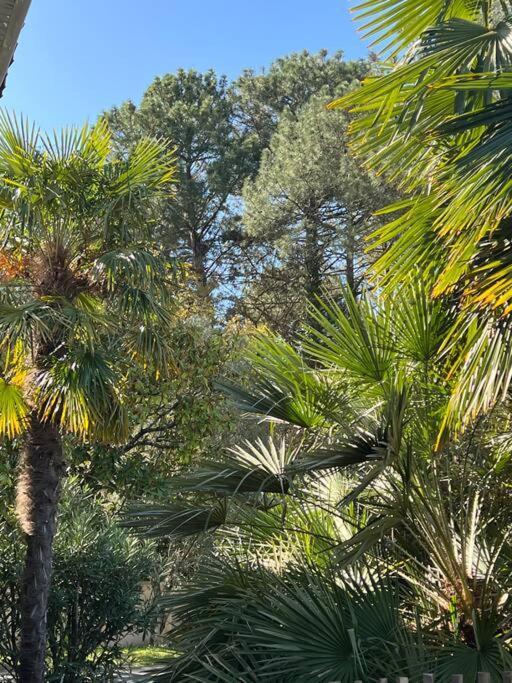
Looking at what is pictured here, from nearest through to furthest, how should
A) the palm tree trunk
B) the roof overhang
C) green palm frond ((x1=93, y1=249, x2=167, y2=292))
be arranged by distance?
the roof overhang < the palm tree trunk < green palm frond ((x1=93, y1=249, x2=167, y2=292))

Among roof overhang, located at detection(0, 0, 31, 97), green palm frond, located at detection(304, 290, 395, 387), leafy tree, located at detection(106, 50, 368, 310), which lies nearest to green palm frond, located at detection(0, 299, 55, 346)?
green palm frond, located at detection(304, 290, 395, 387)

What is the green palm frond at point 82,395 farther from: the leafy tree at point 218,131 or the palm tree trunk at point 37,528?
the leafy tree at point 218,131

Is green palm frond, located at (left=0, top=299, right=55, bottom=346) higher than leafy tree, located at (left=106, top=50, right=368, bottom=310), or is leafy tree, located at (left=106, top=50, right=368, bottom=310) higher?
leafy tree, located at (left=106, top=50, right=368, bottom=310)

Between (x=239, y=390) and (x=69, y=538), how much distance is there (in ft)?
11.5

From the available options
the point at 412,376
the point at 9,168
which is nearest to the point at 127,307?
the point at 9,168

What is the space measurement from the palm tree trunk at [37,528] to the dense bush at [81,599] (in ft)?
2.71

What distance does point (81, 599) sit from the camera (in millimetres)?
7941

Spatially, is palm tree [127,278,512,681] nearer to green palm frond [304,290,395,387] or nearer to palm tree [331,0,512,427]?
green palm frond [304,290,395,387]

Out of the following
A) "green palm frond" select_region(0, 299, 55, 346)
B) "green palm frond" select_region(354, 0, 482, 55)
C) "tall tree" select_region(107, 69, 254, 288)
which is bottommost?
"green palm frond" select_region(0, 299, 55, 346)

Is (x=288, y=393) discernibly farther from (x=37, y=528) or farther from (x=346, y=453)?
(x=37, y=528)

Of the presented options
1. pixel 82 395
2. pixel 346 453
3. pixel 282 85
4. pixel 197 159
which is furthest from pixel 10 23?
pixel 282 85

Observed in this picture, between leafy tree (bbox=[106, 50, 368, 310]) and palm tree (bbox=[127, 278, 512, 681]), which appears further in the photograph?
leafy tree (bbox=[106, 50, 368, 310])

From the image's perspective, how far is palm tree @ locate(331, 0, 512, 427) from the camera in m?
3.72

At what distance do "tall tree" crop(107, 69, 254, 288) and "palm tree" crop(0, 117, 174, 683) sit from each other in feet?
44.1
